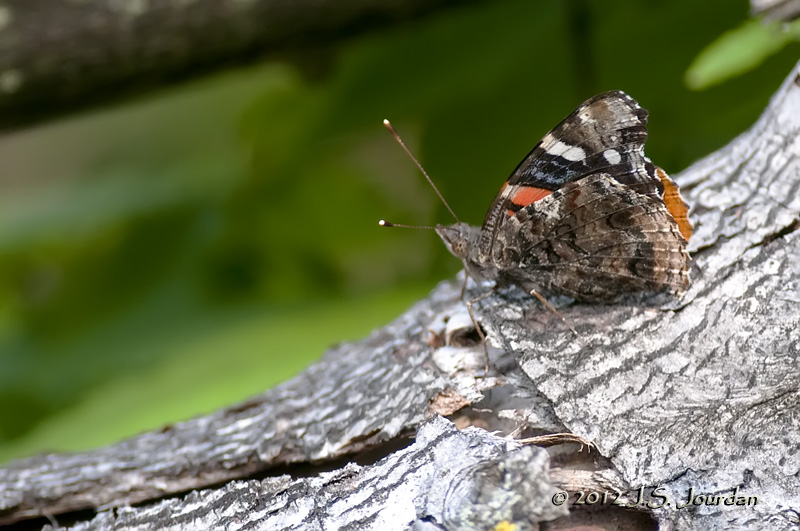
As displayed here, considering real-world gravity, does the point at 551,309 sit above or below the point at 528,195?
below

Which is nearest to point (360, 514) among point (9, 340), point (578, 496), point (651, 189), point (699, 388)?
point (578, 496)

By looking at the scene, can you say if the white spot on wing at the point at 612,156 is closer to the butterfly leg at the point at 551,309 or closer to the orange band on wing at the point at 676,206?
the orange band on wing at the point at 676,206

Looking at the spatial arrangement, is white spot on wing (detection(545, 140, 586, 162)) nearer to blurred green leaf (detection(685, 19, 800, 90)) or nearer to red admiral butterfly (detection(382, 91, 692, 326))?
red admiral butterfly (detection(382, 91, 692, 326))

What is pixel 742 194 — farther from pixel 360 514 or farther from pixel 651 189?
pixel 360 514

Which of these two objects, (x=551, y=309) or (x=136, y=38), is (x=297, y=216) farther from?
(x=551, y=309)

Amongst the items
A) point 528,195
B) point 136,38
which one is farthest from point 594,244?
point 136,38

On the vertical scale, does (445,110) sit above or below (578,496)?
above

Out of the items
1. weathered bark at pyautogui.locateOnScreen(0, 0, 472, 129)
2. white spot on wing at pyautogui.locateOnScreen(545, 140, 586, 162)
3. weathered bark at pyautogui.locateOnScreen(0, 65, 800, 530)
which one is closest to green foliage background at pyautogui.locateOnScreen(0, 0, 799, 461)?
weathered bark at pyautogui.locateOnScreen(0, 0, 472, 129)
